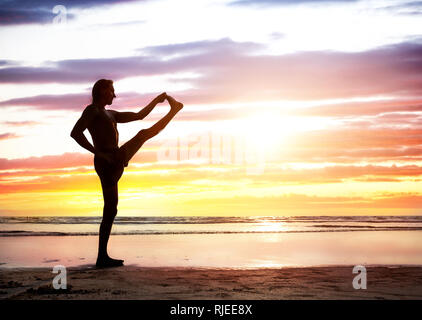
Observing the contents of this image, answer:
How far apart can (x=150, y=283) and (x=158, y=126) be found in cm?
278

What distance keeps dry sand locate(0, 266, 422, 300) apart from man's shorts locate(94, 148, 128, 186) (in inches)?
56.6

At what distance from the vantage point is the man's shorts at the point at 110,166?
8734 mm

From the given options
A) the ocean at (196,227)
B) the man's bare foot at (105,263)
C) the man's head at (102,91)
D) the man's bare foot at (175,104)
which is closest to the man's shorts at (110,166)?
the man's head at (102,91)

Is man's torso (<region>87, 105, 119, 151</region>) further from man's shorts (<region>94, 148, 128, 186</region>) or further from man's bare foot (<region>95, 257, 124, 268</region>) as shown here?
man's bare foot (<region>95, 257, 124, 268</region>)

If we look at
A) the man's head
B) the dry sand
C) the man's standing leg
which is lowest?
the dry sand

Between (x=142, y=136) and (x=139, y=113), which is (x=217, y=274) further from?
(x=139, y=113)

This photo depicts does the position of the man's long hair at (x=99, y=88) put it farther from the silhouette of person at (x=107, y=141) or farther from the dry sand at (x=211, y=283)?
the dry sand at (x=211, y=283)

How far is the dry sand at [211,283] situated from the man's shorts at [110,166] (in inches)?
56.6

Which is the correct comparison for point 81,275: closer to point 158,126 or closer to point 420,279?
point 158,126

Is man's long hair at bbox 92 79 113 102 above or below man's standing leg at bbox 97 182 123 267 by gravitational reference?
above

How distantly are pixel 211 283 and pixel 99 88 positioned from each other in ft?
12.4

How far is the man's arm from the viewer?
9195mm

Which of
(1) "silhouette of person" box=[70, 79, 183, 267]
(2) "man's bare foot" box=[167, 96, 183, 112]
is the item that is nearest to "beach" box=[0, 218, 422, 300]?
(1) "silhouette of person" box=[70, 79, 183, 267]
